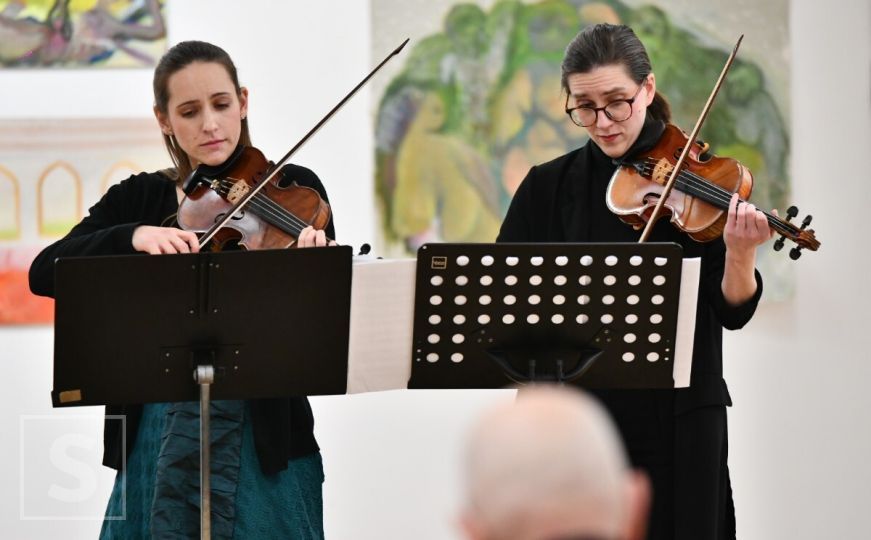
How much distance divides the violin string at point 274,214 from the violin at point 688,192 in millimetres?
591

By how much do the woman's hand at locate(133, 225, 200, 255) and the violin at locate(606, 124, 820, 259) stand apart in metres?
0.78

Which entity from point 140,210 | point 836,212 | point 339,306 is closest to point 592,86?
point 339,306

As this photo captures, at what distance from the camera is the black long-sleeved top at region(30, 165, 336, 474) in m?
2.16

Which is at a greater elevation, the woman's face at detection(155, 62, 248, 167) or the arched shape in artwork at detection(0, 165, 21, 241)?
the woman's face at detection(155, 62, 248, 167)

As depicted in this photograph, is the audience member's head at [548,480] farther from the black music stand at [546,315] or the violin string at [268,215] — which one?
the violin string at [268,215]

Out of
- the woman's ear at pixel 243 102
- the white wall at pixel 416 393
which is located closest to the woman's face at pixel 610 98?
the woman's ear at pixel 243 102

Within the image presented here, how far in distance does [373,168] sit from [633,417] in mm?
1523

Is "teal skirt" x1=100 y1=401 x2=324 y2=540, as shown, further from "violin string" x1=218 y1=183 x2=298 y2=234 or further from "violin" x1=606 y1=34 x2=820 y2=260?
"violin" x1=606 y1=34 x2=820 y2=260

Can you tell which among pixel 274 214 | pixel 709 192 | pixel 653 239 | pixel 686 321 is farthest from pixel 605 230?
pixel 274 214

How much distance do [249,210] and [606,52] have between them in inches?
28.8

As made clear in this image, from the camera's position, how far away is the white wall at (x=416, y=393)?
354 centimetres

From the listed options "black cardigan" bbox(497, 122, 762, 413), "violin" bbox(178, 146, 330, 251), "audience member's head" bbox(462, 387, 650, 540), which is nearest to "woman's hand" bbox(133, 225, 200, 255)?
"violin" bbox(178, 146, 330, 251)

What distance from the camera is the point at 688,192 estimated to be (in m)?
2.28

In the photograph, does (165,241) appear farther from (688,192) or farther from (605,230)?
(688,192)
